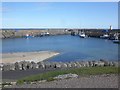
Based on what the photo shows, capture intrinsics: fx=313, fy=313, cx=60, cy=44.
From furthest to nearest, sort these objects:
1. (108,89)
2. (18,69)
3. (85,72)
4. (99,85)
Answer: (18,69) → (85,72) → (99,85) → (108,89)

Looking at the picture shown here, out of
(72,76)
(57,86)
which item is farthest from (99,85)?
(72,76)

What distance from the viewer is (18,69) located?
34625 millimetres

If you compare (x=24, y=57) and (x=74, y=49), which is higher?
(x=24, y=57)

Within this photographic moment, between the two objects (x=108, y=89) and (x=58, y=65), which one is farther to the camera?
(x=58, y=65)

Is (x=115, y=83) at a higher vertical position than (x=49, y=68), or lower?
higher

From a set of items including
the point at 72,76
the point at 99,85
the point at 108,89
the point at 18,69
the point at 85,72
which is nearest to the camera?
the point at 108,89

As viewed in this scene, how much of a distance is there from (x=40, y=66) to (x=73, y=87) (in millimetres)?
20985

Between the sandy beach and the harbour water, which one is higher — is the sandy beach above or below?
above

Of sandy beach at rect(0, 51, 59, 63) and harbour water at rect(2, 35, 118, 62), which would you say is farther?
harbour water at rect(2, 35, 118, 62)

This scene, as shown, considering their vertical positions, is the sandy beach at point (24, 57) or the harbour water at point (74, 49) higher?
the sandy beach at point (24, 57)

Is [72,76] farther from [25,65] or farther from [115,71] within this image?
[25,65]

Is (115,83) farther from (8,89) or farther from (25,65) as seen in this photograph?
(25,65)

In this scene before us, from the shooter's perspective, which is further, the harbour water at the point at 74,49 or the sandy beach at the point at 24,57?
the harbour water at the point at 74,49

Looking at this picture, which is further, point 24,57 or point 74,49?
point 74,49
